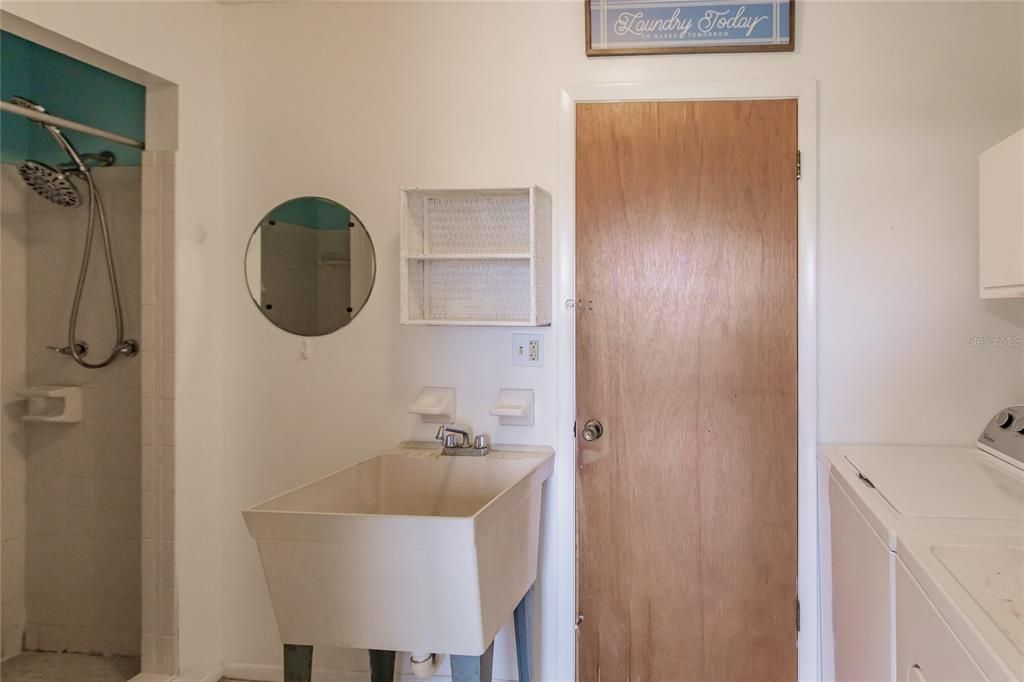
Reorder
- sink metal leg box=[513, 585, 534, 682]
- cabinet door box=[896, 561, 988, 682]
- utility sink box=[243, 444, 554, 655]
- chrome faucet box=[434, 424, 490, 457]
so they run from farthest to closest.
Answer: chrome faucet box=[434, 424, 490, 457] → sink metal leg box=[513, 585, 534, 682] → utility sink box=[243, 444, 554, 655] → cabinet door box=[896, 561, 988, 682]

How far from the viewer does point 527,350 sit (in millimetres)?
2426

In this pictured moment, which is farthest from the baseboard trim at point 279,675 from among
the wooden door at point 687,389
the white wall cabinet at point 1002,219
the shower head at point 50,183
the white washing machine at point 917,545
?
the white wall cabinet at point 1002,219

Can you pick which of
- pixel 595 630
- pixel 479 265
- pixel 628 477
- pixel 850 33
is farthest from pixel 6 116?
pixel 850 33

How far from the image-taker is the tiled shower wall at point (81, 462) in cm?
273

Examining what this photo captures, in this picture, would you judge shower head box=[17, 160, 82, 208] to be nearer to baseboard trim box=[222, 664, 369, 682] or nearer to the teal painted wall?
the teal painted wall

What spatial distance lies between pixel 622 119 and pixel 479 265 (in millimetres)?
690

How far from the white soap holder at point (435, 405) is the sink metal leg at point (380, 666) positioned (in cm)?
77

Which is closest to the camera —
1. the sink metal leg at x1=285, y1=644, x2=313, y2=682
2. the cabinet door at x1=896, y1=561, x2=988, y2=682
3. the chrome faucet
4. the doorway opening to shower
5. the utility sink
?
the cabinet door at x1=896, y1=561, x2=988, y2=682

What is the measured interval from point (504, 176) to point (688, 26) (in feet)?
2.56

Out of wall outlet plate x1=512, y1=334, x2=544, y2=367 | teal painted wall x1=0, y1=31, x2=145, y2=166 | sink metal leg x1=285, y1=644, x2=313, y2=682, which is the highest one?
teal painted wall x1=0, y1=31, x2=145, y2=166

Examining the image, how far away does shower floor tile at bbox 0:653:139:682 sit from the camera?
2559mm

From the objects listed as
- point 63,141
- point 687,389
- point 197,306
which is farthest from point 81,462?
point 687,389

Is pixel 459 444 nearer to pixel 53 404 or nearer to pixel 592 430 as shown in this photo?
pixel 592 430

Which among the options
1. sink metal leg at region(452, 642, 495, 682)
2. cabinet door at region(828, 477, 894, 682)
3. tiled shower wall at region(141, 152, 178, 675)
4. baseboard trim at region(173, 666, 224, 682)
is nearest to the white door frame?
cabinet door at region(828, 477, 894, 682)
